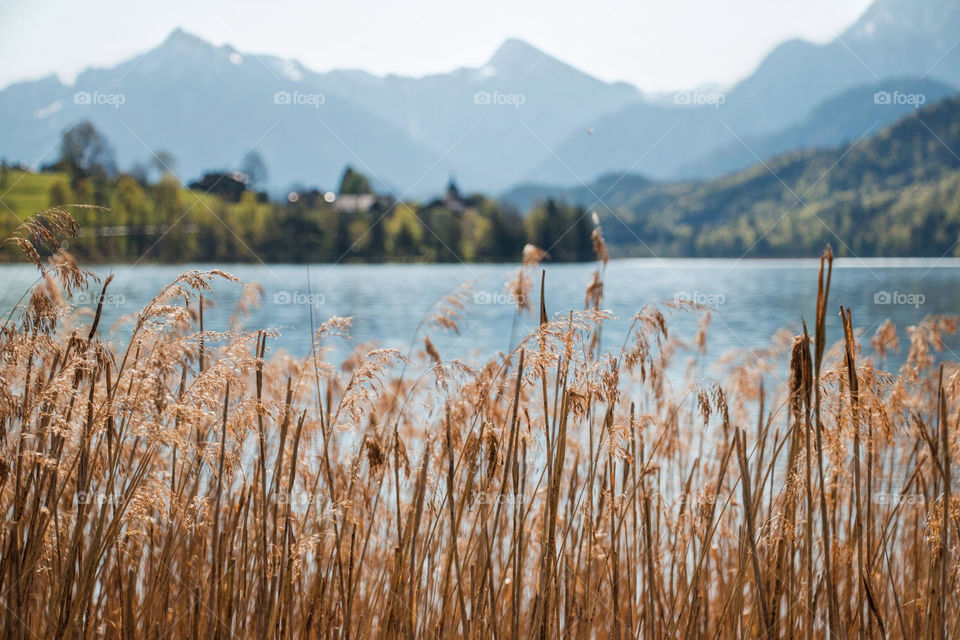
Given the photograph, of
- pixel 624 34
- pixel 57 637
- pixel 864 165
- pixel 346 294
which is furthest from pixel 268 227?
pixel 864 165

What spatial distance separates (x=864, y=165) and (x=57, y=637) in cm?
8423

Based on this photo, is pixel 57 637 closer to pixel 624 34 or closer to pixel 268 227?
pixel 624 34

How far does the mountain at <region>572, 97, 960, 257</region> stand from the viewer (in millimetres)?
59375

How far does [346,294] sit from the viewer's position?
40844 millimetres

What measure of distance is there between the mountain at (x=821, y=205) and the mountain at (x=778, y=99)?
13.9 m

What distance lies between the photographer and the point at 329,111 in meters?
111

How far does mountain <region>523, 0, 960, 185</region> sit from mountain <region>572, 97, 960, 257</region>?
13.9 m

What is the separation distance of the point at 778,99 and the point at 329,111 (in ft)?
226
